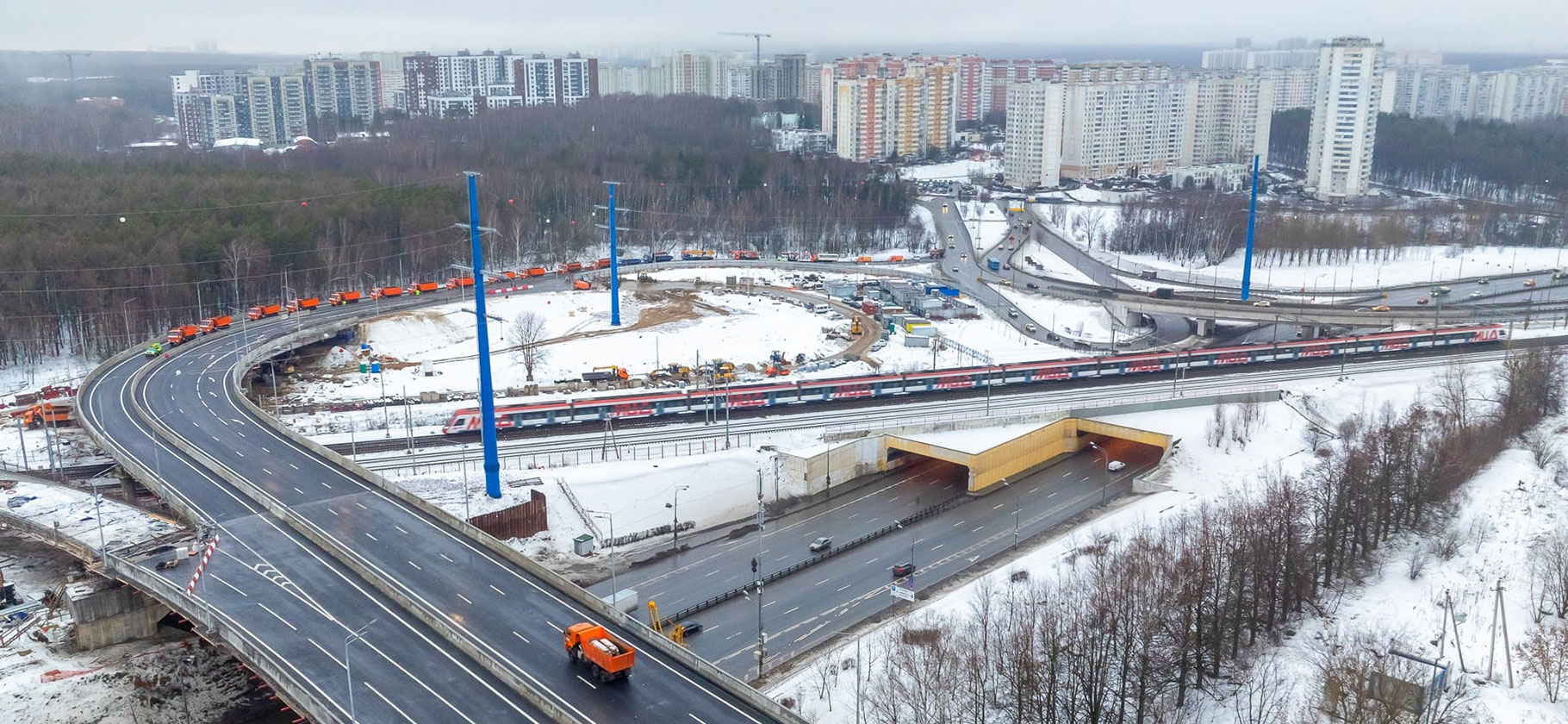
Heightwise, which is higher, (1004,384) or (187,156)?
(187,156)

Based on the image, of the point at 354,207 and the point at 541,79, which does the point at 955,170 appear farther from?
the point at 354,207

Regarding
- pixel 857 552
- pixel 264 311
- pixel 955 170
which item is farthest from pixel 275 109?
pixel 857 552

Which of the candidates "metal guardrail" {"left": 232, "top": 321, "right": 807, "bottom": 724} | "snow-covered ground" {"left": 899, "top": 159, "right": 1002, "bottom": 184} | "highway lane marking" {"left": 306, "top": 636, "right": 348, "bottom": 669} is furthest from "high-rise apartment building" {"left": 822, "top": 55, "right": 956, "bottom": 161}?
"highway lane marking" {"left": 306, "top": 636, "right": 348, "bottom": 669}

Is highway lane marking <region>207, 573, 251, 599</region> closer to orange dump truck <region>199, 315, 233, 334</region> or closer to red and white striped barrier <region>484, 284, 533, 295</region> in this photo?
orange dump truck <region>199, 315, 233, 334</region>

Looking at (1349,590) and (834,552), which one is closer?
(1349,590)

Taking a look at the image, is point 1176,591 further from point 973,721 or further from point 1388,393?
point 1388,393

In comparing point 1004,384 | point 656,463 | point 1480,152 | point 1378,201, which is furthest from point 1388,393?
point 1480,152

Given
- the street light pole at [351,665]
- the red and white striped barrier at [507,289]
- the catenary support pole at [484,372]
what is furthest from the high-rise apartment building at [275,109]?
the street light pole at [351,665]
